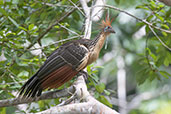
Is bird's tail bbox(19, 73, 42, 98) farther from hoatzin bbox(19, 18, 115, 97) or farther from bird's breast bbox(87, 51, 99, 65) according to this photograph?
bird's breast bbox(87, 51, 99, 65)

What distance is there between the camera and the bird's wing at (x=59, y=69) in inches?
122

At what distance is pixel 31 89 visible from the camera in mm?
3080

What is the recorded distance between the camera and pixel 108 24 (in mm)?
3562

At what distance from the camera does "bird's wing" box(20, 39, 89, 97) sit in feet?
10.2

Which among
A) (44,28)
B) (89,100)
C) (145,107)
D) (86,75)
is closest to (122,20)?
(145,107)

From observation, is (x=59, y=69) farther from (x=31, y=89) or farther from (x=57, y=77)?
(x=31, y=89)

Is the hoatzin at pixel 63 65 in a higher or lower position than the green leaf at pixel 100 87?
higher

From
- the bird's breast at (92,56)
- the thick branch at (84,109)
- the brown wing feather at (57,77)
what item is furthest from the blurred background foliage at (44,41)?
the thick branch at (84,109)

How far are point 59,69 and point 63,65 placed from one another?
8cm

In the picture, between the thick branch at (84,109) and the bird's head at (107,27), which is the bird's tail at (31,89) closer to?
the thick branch at (84,109)

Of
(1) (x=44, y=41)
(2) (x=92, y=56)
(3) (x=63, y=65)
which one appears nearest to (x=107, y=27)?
(2) (x=92, y=56)

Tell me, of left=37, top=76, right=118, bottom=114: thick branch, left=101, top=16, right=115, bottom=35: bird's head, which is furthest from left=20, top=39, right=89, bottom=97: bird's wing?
left=37, top=76, right=118, bottom=114: thick branch

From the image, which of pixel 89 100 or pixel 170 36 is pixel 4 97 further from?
pixel 170 36

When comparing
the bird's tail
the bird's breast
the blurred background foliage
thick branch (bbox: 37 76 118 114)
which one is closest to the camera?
thick branch (bbox: 37 76 118 114)
